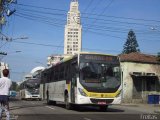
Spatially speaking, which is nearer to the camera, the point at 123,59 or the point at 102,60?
the point at 102,60

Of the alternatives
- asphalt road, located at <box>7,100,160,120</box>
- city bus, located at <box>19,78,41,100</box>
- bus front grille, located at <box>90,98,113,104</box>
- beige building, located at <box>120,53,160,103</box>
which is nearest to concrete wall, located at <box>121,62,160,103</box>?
beige building, located at <box>120,53,160,103</box>

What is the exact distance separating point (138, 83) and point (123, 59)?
321 cm

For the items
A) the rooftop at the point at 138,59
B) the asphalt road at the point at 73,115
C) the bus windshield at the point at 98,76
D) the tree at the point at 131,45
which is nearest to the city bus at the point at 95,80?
the bus windshield at the point at 98,76

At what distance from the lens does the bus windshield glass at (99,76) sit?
81.0 ft

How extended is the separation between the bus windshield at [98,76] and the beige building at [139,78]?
78.8ft

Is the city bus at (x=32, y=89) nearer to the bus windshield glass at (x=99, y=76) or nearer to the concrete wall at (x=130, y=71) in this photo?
the concrete wall at (x=130, y=71)

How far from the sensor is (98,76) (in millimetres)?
24703

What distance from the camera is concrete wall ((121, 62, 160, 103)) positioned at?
160 ft

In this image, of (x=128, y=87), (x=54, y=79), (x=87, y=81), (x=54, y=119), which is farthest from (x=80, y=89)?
(x=128, y=87)

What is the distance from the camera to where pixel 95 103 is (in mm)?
24672

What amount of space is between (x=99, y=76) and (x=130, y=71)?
2544 centimetres

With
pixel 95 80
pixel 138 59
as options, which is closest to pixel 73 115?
pixel 95 80

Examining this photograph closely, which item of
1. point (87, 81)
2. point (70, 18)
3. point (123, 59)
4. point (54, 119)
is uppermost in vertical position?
point (70, 18)

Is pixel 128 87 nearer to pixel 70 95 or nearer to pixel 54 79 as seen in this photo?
pixel 54 79
